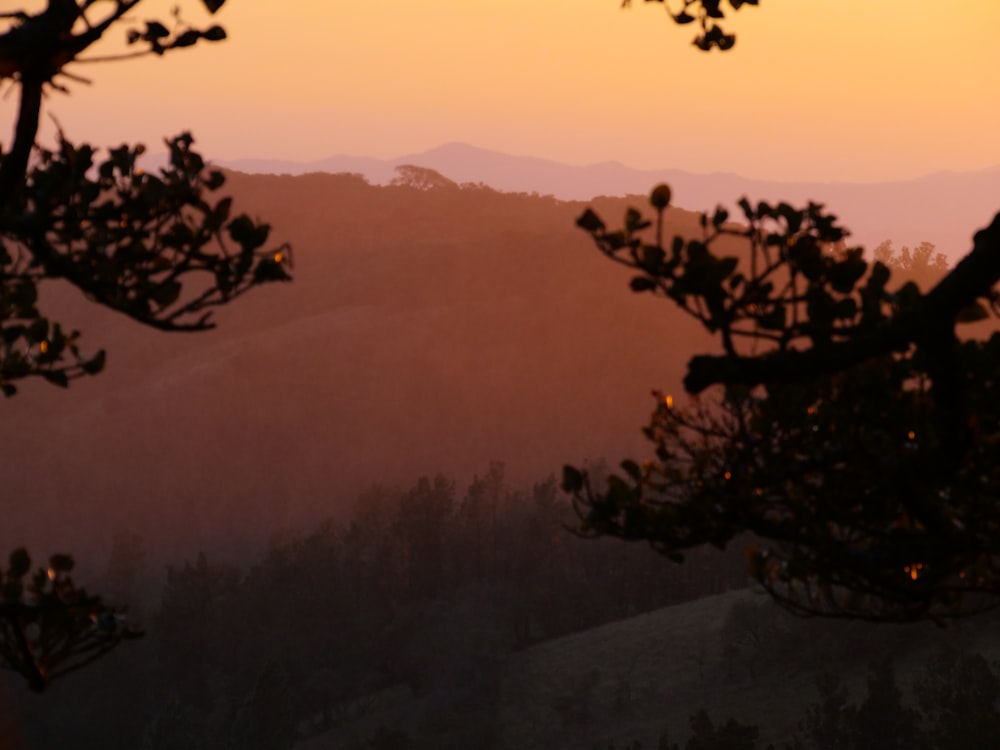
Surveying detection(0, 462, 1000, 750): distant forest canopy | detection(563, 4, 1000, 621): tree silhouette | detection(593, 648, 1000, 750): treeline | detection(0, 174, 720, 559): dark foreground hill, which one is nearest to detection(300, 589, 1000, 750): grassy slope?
detection(0, 462, 1000, 750): distant forest canopy

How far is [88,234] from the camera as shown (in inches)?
317

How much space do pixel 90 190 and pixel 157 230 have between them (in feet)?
1.86

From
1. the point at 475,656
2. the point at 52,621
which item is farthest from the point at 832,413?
the point at 475,656

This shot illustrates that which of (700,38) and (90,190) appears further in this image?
(700,38)

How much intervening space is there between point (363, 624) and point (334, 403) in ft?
231

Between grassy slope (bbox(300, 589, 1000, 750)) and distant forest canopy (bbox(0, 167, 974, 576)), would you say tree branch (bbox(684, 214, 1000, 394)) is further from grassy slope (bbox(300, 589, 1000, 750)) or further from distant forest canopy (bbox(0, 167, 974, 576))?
distant forest canopy (bbox(0, 167, 974, 576))

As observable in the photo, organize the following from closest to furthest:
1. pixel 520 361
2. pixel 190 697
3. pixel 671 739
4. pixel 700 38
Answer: pixel 700 38 < pixel 671 739 < pixel 190 697 < pixel 520 361

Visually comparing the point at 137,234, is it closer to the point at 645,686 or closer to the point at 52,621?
the point at 52,621

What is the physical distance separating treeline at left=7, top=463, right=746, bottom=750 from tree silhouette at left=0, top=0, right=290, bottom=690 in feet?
172

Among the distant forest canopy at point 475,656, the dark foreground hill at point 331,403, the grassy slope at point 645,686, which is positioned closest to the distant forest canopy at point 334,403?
the dark foreground hill at point 331,403

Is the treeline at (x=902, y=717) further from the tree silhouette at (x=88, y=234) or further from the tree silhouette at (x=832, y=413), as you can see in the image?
the tree silhouette at (x=88, y=234)

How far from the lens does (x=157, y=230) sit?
7141mm

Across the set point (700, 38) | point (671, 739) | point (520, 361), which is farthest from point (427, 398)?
point (700, 38)

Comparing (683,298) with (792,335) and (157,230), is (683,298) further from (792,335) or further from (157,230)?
(157,230)
